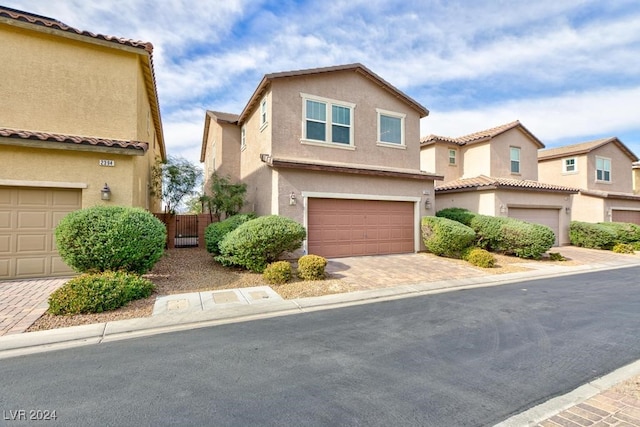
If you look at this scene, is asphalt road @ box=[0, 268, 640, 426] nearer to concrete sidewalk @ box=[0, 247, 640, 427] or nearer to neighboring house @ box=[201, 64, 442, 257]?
concrete sidewalk @ box=[0, 247, 640, 427]

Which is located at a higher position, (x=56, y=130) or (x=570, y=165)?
(x=570, y=165)

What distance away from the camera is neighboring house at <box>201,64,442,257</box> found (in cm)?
1170

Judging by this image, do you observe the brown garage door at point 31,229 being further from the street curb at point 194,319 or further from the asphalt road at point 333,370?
the asphalt road at point 333,370

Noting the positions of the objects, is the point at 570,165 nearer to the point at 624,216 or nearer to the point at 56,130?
the point at 624,216

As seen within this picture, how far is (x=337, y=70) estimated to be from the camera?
505 inches

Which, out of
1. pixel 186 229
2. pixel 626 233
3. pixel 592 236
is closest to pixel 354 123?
pixel 186 229

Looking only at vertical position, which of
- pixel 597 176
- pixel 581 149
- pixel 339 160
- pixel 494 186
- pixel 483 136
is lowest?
pixel 494 186

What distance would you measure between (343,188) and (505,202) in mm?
9862

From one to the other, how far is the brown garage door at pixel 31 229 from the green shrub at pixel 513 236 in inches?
641

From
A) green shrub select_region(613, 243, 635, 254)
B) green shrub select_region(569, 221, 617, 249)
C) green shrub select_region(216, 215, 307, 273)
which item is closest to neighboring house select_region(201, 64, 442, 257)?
green shrub select_region(216, 215, 307, 273)

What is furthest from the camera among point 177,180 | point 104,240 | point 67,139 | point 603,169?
point 603,169

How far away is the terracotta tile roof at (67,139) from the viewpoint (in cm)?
798

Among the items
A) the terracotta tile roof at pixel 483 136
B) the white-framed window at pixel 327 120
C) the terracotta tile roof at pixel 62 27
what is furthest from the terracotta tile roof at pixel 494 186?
the terracotta tile roof at pixel 62 27

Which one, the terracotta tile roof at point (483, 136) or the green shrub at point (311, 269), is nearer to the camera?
the green shrub at point (311, 269)
